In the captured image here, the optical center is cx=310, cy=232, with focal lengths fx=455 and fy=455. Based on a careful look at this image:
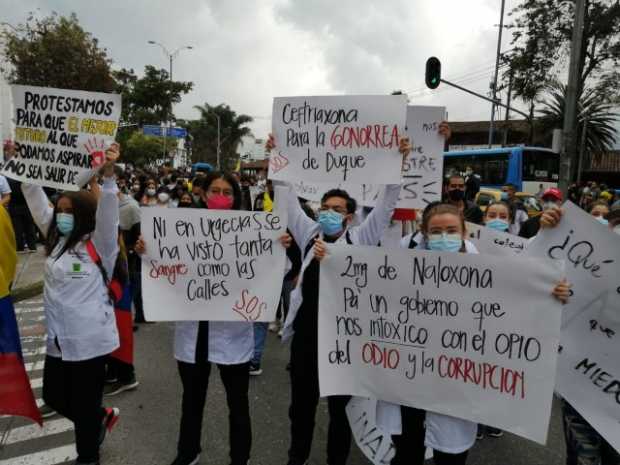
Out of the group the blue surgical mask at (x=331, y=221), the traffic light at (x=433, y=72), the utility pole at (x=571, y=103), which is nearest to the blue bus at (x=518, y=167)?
the traffic light at (x=433, y=72)

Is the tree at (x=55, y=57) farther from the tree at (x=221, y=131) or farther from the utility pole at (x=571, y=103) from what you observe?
the tree at (x=221, y=131)

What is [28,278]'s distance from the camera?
753cm

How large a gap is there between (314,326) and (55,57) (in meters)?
18.4

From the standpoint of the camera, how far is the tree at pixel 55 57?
1655 centimetres

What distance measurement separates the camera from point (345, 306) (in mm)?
2467

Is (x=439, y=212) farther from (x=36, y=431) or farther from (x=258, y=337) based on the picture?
(x=36, y=431)

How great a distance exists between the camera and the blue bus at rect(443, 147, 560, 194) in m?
18.7

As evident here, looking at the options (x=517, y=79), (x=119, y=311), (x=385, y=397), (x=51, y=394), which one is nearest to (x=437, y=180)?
(x=385, y=397)

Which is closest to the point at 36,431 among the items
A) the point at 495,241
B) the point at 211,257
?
the point at 211,257

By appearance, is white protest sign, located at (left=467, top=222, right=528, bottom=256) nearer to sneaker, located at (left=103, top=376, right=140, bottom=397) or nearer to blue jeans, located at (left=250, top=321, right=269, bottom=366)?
blue jeans, located at (left=250, top=321, right=269, bottom=366)

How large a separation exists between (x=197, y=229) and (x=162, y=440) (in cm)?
155

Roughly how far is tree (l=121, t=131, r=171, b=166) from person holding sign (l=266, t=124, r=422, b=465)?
137 ft

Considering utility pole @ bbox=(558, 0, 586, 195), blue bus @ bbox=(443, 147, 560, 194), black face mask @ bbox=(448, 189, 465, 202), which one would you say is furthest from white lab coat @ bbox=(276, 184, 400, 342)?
blue bus @ bbox=(443, 147, 560, 194)

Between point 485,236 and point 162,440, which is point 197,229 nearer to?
point 162,440
